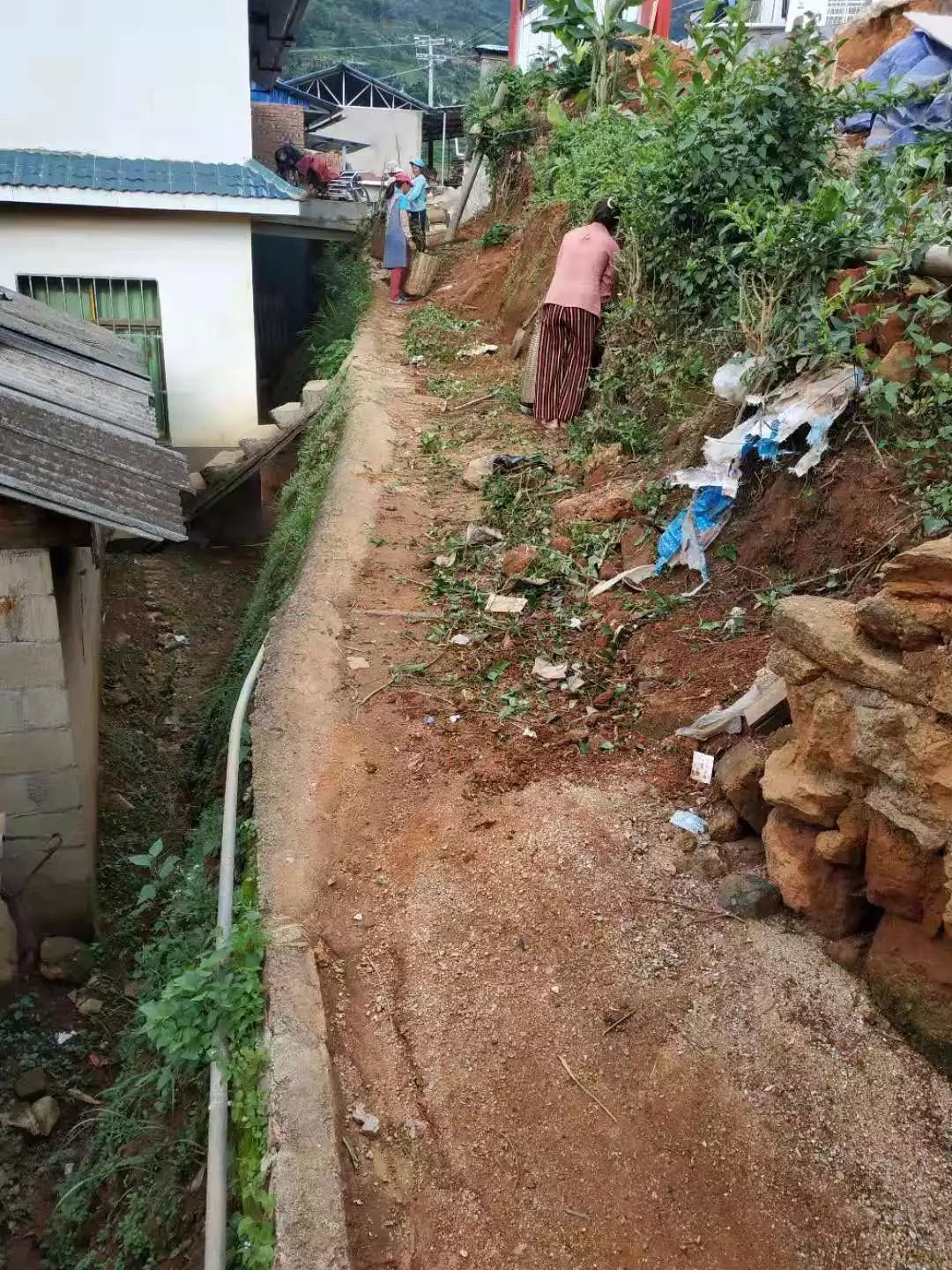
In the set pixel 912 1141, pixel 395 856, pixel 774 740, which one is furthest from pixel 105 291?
pixel 912 1141

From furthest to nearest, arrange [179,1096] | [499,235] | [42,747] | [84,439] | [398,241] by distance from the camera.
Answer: [499,235]
[398,241]
[84,439]
[42,747]
[179,1096]

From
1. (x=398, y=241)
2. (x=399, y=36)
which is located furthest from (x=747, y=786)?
(x=399, y=36)

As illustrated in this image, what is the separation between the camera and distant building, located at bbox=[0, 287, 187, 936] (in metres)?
5.46

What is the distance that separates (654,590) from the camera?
595cm

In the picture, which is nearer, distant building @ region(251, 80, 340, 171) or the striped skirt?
the striped skirt

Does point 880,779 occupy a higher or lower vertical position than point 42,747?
higher

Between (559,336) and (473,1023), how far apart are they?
6633 millimetres

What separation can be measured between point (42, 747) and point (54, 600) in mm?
901

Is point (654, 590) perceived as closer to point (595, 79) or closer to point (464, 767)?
point (464, 767)

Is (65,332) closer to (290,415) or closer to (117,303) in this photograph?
(117,303)

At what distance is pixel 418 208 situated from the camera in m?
14.8

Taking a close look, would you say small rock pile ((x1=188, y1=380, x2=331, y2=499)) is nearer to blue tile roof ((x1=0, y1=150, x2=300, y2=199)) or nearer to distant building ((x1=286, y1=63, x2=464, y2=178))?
blue tile roof ((x1=0, y1=150, x2=300, y2=199))

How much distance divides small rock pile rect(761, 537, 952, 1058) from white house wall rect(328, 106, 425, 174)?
30.2 metres

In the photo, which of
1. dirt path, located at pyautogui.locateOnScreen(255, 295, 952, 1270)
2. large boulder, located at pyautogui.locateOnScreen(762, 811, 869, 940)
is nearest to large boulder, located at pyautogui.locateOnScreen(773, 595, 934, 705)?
large boulder, located at pyautogui.locateOnScreen(762, 811, 869, 940)
